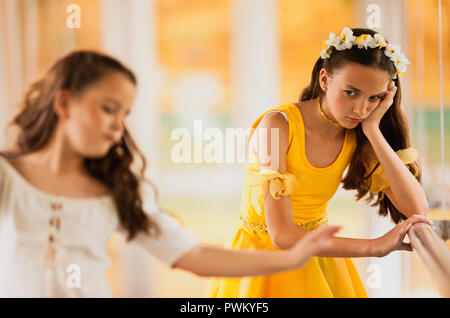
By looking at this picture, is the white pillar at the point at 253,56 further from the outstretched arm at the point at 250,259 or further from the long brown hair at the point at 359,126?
the outstretched arm at the point at 250,259

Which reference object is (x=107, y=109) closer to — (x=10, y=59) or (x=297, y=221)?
(x=10, y=59)

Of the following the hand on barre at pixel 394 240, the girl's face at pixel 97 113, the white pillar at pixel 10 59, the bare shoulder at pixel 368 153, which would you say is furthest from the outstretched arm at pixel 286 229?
the white pillar at pixel 10 59

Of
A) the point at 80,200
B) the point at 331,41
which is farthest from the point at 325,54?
the point at 80,200

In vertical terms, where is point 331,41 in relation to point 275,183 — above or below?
above

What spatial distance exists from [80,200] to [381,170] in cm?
50

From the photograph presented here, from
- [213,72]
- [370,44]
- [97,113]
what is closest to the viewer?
[97,113]

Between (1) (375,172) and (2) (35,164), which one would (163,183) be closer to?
(2) (35,164)

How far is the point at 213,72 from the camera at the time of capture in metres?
0.86

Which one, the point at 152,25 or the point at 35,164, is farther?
the point at 152,25

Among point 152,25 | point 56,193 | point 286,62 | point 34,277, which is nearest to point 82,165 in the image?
point 56,193

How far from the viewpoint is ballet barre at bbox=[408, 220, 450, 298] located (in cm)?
67

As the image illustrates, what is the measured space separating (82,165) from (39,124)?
8 centimetres

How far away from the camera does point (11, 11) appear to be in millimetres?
800

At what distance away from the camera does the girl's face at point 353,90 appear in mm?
747
